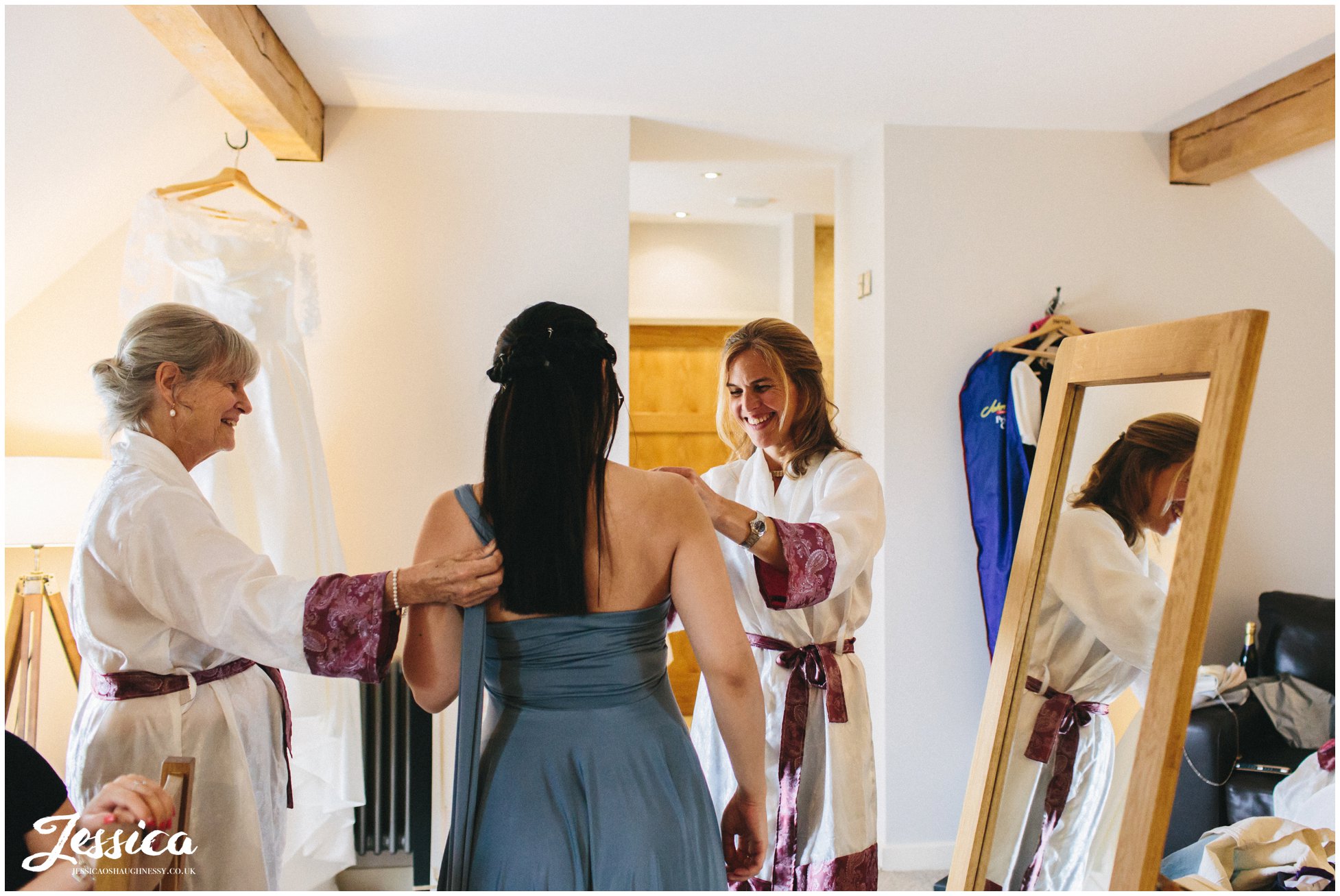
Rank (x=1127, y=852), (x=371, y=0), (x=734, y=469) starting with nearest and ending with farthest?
(x=1127, y=852)
(x=734, y=469)
(x=371, y=0)

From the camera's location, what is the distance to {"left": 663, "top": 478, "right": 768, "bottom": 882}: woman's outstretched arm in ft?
4.30

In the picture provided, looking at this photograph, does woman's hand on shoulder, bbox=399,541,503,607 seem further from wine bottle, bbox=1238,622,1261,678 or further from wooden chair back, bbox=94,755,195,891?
wine bottle, bbox=1238,622,1261,678

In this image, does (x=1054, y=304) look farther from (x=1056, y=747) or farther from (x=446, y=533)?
(x=446, y=533)

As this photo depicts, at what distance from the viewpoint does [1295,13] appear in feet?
7.42

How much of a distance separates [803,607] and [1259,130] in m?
2.31

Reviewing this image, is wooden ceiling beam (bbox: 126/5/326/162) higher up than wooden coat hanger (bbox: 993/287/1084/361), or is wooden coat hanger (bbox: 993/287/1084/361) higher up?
wooden ceiling beam (bbox: 126/5/326/162)

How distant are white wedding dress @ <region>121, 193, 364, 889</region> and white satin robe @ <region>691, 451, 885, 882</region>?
122cm

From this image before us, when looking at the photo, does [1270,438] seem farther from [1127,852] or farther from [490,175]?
[490,175]

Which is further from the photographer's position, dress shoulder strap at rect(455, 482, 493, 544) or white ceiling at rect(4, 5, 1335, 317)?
white ceiling at rect(4, 5, 1335, 317)

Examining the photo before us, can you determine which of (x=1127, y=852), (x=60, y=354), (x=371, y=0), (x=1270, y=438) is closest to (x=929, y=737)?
(x=1270, y=438)

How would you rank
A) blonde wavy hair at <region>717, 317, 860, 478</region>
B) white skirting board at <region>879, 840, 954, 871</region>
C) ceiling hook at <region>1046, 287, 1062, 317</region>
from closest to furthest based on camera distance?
blonde wavy hair at <region>717, 317, 860, 478</region> < white skirting board at <region>879, 840, 954, 871</region> < ceiling hook at <region>1046, 287, 1062, 317</region>

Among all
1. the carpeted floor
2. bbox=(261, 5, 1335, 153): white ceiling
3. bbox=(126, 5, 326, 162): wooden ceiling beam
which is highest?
bbox=(261, 5, 1335, 153): white ceiling

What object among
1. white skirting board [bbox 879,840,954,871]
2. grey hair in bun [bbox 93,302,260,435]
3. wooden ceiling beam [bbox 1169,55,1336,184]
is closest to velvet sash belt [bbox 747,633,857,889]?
grey hair in bun [bbox 93,302,260,435]

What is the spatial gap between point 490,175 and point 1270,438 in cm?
241
